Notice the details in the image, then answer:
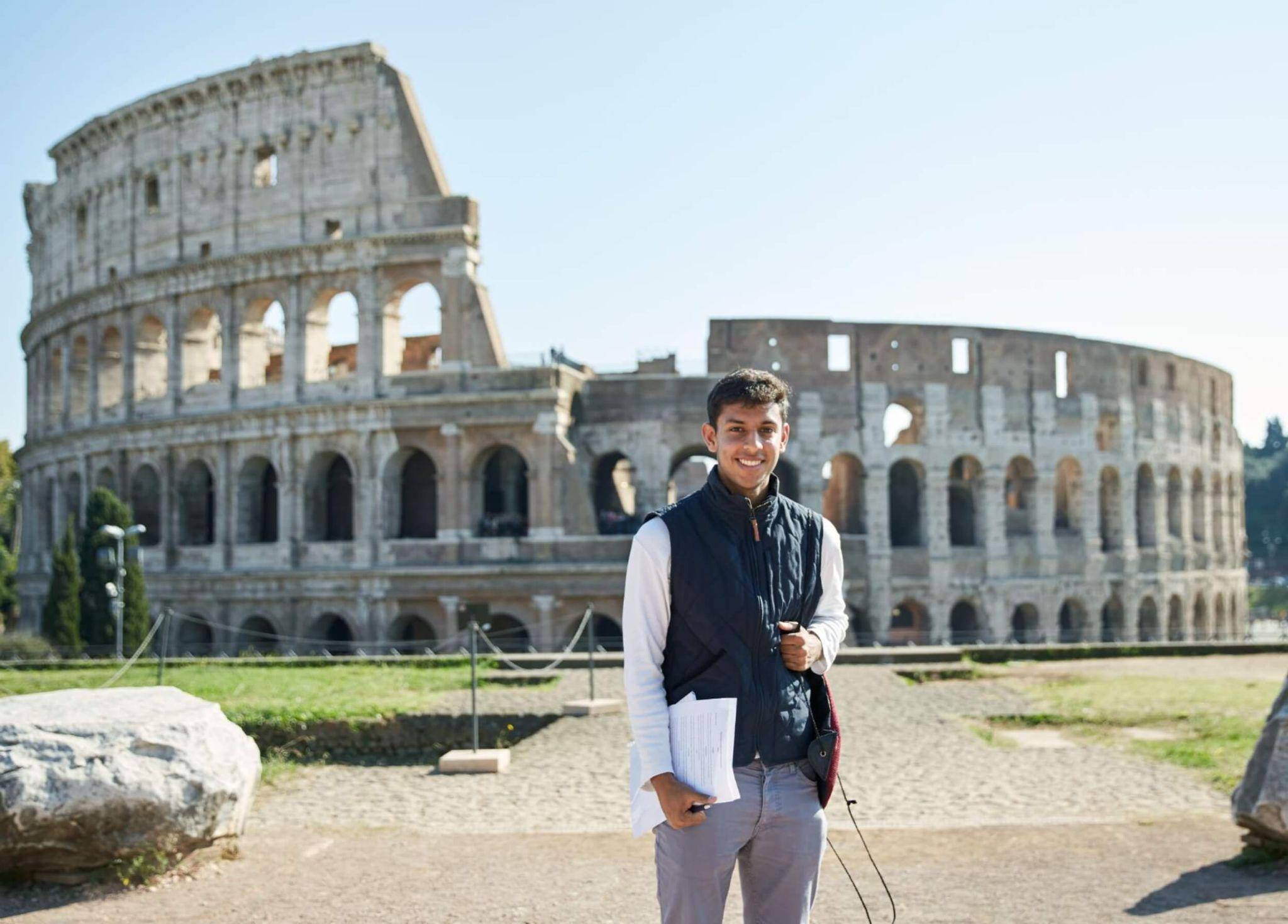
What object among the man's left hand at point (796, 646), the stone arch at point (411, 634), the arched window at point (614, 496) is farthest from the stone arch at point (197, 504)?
the man's left hand at point (796, 646)

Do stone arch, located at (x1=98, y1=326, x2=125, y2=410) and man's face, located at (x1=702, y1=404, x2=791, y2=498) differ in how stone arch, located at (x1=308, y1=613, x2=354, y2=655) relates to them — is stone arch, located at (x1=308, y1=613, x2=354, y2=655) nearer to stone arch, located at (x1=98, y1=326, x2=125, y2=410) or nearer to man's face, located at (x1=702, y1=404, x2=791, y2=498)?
stone arch, located at (x1=98, y1=326, x2=125, y2=410)

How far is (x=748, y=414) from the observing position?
3668 mm

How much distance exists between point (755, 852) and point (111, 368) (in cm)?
3209

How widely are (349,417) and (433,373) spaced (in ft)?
7.62

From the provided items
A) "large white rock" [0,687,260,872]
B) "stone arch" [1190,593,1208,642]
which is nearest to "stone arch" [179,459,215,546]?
"large white rock" [0,687,260,872]

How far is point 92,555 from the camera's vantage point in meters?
24.8

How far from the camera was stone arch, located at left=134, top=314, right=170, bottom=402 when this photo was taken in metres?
30.3

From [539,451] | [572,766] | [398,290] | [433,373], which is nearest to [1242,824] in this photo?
[572,766]

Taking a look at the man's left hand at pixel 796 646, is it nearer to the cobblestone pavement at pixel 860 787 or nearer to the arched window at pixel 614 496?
the cobblestone pavement at pixel 860 787

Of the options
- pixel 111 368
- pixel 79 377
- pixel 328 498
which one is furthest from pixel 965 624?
pixel 79 377

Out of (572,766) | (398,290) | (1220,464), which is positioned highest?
(398,290)

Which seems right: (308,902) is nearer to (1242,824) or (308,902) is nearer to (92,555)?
(1242,824)

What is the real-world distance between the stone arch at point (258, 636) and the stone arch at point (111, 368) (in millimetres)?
7306

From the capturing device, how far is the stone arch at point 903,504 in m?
29.8
